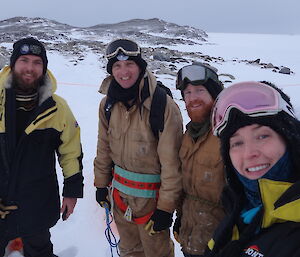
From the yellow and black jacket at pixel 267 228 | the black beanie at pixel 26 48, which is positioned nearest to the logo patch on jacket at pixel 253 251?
the yellow and black jacket at pixel 267 228

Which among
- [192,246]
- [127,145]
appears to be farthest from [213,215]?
[127,145]

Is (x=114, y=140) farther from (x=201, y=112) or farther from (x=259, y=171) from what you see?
(x=259, y=171)

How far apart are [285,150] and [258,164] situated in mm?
134

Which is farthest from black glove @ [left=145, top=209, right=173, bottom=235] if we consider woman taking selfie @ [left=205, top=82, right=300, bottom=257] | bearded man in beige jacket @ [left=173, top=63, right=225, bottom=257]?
woman taking selfie @ [left=205, top=82, right=300, bottom=257]

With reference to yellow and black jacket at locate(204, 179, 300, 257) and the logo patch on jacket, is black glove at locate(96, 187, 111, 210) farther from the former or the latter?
the logo patch on jacket

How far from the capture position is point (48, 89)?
2555 mm

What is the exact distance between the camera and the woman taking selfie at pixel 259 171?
116 centimetres

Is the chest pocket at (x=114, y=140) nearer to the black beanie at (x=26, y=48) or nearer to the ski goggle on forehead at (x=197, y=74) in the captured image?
the ski goggle on forehead at (x=197, y=74)

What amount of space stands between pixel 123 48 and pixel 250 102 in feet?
4.08

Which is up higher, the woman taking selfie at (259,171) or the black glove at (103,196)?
the woman taking selfie at (259,171)

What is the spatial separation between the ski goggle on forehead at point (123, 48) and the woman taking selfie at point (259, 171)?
102cm

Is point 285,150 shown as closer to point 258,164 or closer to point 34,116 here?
point 258,164

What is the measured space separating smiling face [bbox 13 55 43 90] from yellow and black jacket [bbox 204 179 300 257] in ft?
6.04

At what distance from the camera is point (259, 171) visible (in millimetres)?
1379
